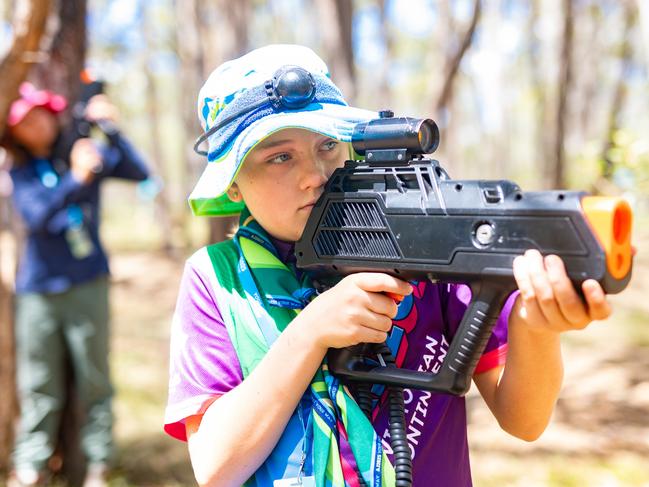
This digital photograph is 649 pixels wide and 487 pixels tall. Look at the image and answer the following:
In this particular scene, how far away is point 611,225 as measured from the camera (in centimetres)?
108

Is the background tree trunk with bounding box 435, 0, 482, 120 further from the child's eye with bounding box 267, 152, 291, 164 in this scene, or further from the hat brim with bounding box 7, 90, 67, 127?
the child's eye with bounding box 267, 152, 291, 164

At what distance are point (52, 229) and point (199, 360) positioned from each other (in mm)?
2953

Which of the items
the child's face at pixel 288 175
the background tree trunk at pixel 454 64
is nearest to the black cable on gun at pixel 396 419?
the child's face at pixel 288 175

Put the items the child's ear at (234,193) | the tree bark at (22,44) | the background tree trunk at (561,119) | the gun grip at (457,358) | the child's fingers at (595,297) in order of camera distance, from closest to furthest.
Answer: the child's fingers at (595,297) < the gun grip at (457,358) < the child's ear at (234,193) < the tree bark at (22,44) < the background tree trunk at (561,119)

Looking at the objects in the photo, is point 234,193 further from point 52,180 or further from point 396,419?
point 52,180

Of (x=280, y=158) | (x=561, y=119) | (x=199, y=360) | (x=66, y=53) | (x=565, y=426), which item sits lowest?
(x=565, y=426)

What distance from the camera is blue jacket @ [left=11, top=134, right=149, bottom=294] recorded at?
13.3 feet

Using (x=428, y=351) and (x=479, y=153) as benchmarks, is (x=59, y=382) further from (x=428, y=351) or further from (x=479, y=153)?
(x=479, y=153)

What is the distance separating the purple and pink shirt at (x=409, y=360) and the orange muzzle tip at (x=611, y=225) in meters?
0.40

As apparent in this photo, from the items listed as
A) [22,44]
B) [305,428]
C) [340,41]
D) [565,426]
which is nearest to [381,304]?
[305,428]

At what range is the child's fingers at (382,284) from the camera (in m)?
1.34

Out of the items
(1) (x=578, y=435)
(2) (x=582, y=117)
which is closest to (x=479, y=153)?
(2) (x=582, y=117)

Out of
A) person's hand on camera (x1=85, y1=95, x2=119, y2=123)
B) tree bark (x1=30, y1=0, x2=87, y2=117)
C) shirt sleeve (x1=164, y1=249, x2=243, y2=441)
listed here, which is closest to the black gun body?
shirt sleeve (x1=164, y1=249, x2=243, y2=441)

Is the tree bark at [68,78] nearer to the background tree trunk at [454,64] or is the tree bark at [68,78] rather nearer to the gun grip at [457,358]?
the background tree trunk at [454,64]
